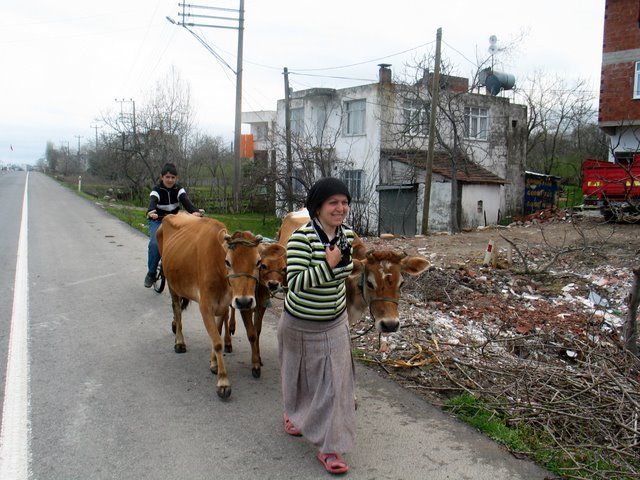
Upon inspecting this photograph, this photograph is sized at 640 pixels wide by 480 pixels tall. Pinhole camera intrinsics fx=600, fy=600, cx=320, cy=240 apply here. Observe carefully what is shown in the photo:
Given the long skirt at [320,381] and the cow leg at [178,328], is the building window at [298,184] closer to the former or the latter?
the cow leg at [178,328]

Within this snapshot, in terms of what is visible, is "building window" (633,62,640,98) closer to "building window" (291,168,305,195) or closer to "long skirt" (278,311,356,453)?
"building window" (291,168,305,195)

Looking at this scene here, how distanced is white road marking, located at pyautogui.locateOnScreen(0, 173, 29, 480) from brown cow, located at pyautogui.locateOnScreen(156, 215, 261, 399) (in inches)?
61.2

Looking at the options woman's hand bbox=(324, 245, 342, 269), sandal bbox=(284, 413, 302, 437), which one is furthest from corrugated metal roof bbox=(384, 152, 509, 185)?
woman's hand bbox=(324, 245, 342, 269)

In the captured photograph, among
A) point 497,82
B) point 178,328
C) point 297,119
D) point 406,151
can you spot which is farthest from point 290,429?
point 497,82

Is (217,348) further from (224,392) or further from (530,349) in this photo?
(530,349)

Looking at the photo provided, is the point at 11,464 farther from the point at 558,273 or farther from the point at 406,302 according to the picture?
the point at 558,273

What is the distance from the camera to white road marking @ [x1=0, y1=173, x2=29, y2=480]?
4.05m

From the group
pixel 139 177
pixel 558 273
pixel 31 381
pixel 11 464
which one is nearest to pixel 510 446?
pixel 11 464

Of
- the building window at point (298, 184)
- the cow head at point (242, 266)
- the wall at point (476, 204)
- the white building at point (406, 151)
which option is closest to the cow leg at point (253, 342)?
the cow head at point (242, 266)

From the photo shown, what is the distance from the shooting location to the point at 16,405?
4.98m

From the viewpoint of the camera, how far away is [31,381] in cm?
554

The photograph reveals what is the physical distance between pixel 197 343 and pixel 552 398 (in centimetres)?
388

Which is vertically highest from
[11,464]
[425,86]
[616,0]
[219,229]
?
[616,0]

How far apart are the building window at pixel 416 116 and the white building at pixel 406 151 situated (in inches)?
1.9
